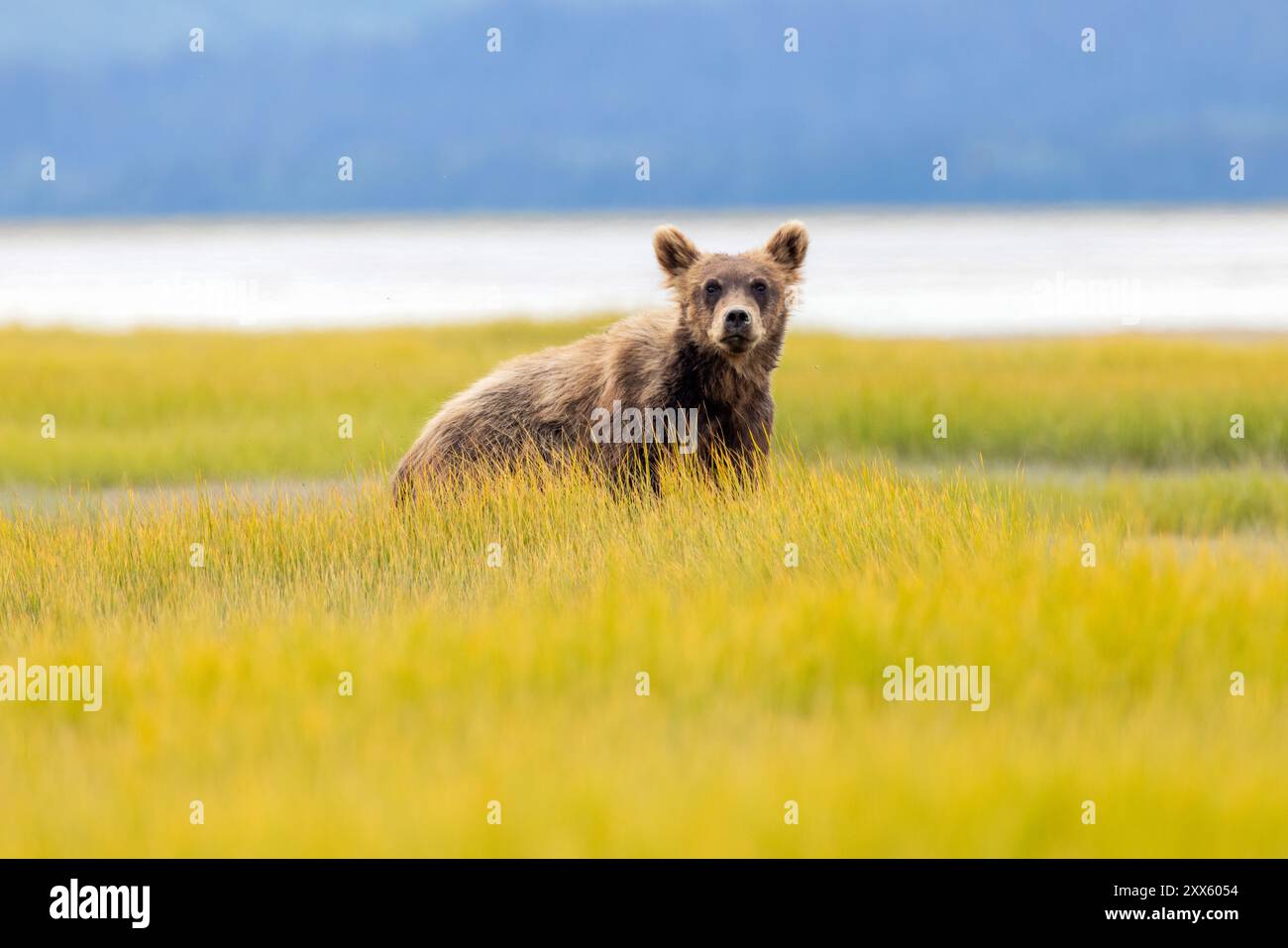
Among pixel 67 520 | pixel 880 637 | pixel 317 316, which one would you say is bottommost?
pixel 880 637

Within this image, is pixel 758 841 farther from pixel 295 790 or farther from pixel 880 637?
pixel 880 637

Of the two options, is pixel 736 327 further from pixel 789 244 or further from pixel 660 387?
pixel 789 244

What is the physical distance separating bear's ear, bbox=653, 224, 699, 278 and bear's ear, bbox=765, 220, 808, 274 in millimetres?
695

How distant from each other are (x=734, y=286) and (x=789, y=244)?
4.23 ft

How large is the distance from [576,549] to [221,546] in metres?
2.58

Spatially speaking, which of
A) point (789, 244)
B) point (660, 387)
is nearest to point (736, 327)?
point (660, 387)

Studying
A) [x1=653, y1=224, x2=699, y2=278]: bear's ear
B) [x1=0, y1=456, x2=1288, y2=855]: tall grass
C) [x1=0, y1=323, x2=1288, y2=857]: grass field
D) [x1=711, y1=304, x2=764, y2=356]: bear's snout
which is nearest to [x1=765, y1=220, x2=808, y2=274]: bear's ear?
[x1=653, y1=224, x2=699, y2=278]: bear's ear

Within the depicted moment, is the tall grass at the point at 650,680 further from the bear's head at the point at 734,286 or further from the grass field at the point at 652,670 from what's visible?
the bear's head at the point at 734,286

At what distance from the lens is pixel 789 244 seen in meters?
12.2

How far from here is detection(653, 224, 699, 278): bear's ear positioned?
1191 centimetres

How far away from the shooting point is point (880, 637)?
273 inches

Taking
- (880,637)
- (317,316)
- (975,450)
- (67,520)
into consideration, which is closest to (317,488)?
(67,520)
